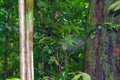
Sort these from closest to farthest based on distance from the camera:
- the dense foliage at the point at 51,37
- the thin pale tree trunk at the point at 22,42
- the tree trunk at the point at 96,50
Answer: the thin pale tree trunk at the point at 22,42
the dense foliage at the point at 51,37
the tree trunk at the point at 96,50

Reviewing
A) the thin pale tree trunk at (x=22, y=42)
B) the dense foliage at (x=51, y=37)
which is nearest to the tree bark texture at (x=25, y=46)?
the thin pale tree trunk at (x=22, y=42)

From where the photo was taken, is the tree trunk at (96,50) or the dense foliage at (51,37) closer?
the dense foliage at (51,37)

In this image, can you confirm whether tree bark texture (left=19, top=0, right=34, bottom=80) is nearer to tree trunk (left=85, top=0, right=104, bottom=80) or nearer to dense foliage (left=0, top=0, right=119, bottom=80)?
dense foliage (left=0, top=0, right=119, bottom=80)

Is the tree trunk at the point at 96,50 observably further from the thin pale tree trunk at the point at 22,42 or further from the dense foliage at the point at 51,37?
the thin pale tree trunk at the point at 22,42

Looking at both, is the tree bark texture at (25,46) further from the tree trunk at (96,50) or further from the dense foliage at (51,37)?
the tree trunk at (96,50)

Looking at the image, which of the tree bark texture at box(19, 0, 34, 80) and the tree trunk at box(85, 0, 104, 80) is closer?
the tree bark texture at box(19, 0, 34, 80)

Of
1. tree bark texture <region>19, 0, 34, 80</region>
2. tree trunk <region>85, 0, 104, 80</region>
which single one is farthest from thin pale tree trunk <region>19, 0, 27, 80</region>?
tree trunk <region>85, 0, 104, 80</region>

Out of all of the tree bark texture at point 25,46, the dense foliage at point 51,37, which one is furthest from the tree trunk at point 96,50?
the tree bark texture at point 25,46

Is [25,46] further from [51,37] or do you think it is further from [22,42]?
[51,37]

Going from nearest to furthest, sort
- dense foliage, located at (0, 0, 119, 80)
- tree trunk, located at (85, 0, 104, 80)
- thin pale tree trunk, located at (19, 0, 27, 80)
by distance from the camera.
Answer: thin pale tree trunk, located at (19, 0, 27, 80) → dense foliage, located at (0, 0, 119, 80) → tree trunk, located at (85, 0, 104, 80)

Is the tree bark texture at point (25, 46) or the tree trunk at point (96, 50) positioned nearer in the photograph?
the tree bark texture at point (25, 46)

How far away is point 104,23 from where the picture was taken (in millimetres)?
1716

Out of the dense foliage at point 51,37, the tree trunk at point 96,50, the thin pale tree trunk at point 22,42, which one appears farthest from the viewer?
the tree trunk at point 96,50

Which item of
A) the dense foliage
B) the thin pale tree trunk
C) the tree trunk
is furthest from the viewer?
the tree trunk
